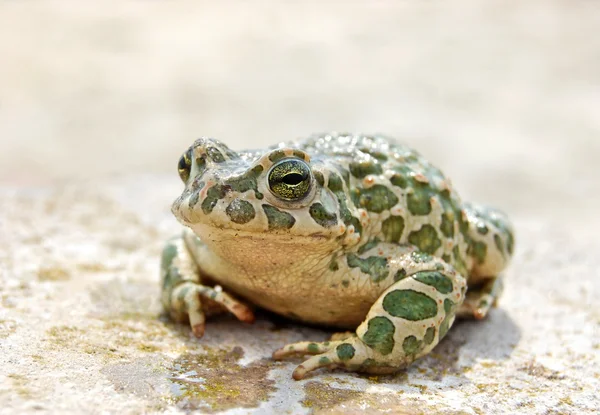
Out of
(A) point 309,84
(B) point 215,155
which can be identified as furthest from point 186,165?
(A) point 309,84

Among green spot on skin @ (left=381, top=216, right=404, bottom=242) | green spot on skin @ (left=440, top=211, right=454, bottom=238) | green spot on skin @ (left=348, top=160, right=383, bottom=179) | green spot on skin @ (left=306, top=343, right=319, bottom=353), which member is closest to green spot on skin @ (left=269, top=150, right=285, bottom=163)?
green spot on skin @ (left=348, top=160, right=383, bottom=179)

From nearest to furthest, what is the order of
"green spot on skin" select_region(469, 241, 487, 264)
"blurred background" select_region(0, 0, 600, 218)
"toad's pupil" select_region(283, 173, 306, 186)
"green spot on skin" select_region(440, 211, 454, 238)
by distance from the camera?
"toad's pupil" select_region(283, 173, 306, 186) < "green spot on skin" select_region(440, 211, 454, 238) < "green spot on skin" select_region(469, 241, 487, 264) < "blurred background" select_region(0, 0, 600, 218)

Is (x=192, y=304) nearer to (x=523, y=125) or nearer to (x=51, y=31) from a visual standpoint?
(x=523, y=125)

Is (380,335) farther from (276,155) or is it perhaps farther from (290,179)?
(276,155)

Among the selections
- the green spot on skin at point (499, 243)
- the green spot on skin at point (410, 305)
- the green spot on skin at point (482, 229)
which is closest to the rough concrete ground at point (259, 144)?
the green spot on skin at point (410, 305)

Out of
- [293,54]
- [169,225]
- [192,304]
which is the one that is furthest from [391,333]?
[293,54]

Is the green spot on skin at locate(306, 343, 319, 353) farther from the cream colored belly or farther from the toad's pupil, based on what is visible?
the toad's pupil

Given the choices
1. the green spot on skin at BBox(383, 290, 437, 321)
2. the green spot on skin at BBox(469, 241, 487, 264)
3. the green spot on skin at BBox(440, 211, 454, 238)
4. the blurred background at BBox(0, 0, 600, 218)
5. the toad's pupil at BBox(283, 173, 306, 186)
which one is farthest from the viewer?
the blurred background at BBox(0, 0, 600, 218)
